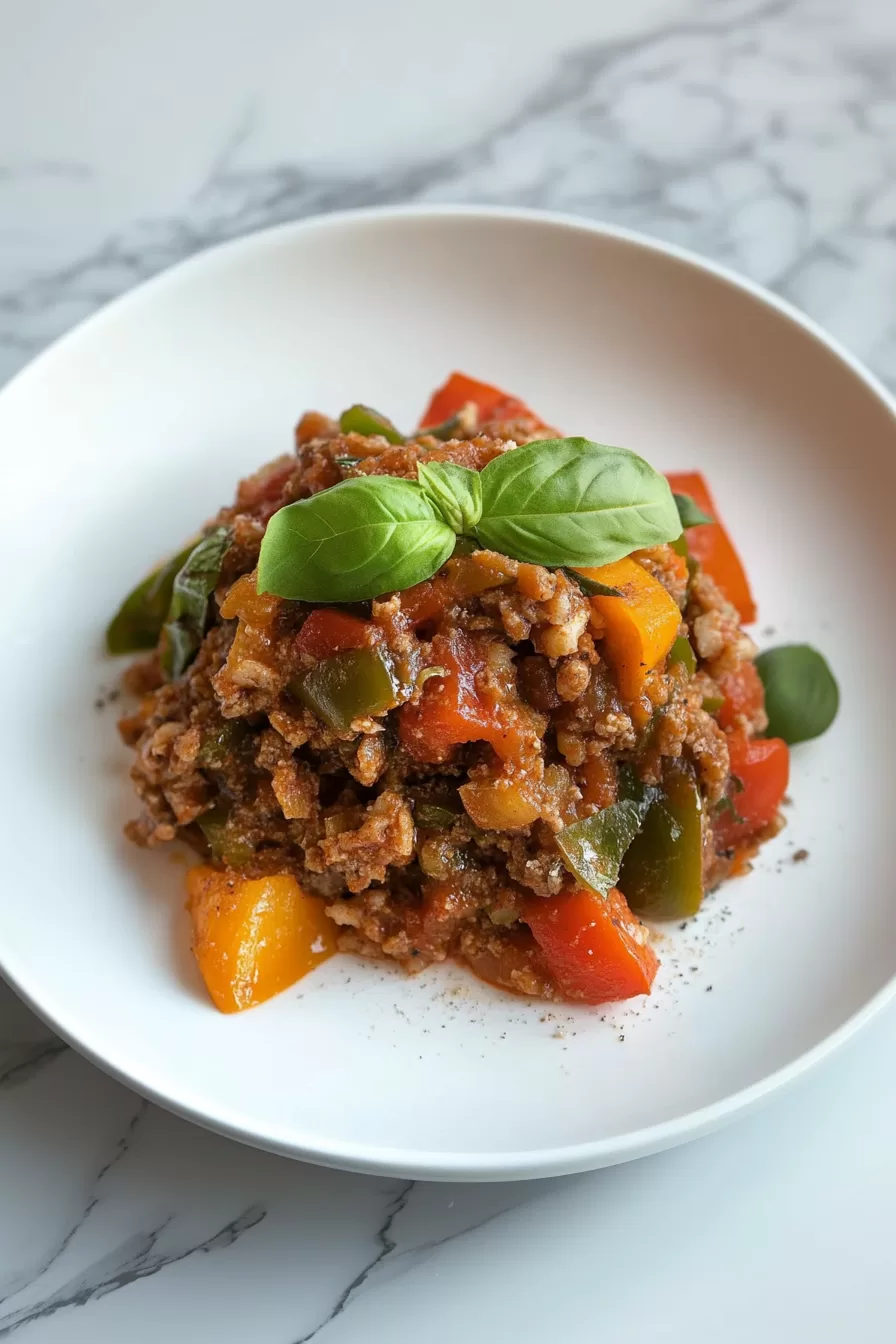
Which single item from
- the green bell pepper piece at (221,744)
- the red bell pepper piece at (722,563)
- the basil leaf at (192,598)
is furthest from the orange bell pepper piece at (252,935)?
the red bell pepper piece at (722,563)

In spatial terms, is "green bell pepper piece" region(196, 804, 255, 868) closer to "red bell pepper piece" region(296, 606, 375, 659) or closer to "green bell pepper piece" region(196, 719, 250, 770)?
"green bell pepper piece" region(196, 719, 250, 770)

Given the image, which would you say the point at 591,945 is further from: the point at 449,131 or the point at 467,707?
the point at 449,131

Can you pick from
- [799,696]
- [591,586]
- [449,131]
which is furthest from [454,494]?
[449,131]

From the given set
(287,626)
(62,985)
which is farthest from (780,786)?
(62,985)

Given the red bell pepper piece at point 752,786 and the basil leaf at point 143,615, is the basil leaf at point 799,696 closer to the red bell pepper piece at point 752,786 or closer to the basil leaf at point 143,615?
the red bell pepper piece at point 752,786

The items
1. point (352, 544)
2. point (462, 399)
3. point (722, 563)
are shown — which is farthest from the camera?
Result: point (462, 399)

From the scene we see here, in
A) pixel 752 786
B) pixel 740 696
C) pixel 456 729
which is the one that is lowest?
pixel 752 786
